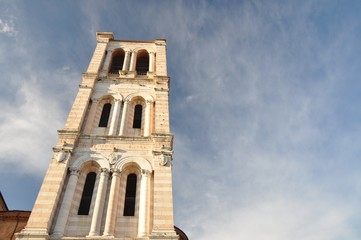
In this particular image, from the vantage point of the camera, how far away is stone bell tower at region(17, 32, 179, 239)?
13664 mm

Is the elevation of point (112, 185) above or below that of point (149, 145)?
below

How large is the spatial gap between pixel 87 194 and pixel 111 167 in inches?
68.0

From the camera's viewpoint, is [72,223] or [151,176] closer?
[72,223]

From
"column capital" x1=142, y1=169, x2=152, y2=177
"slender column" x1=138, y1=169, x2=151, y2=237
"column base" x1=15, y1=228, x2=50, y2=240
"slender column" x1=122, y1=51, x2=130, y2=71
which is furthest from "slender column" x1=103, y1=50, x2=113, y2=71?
"column base" x1=15, y1=228, x2=50, y2=240

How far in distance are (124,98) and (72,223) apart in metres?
9.63

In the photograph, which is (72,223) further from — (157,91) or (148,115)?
(157,91)

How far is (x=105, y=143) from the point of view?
1758 cm

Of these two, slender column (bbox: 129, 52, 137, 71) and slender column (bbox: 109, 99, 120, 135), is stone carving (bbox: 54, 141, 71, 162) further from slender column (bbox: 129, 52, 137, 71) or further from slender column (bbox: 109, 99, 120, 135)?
slender column (bbox: 129, 52, 137, 71)

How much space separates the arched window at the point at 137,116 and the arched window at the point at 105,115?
1.74 metres

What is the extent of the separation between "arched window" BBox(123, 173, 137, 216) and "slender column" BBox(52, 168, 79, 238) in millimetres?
2519

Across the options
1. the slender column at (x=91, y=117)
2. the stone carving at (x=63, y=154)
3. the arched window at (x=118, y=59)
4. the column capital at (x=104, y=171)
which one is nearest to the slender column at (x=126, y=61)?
the arched window at (x=118, y=59)

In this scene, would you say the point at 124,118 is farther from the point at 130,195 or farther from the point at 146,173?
the point at 130,195

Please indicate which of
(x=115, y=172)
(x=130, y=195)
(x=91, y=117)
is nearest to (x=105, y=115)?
(x=91, y=117)

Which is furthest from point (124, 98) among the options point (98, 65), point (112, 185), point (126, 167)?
point (112, 185)
